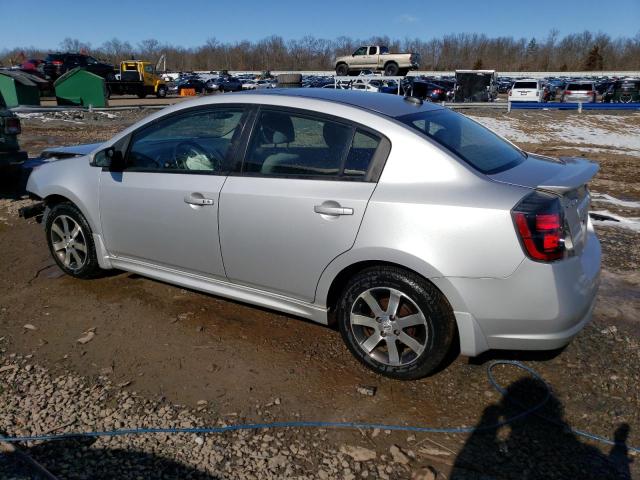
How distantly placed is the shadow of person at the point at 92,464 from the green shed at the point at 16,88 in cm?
2207

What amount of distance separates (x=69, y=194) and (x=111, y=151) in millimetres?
621

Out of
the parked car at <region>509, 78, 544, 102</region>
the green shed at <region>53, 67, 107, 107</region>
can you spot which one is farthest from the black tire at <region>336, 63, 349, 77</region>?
the green shed at <region>53, 67, 107, 107</region>

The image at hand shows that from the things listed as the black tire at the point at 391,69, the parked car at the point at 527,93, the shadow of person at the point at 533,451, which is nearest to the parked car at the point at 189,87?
the black tire at the point at 391,69

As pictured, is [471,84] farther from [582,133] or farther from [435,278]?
[435,278]

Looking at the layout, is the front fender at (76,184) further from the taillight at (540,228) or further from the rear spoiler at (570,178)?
the rear spoiler at (570,178)

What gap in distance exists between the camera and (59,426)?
2.89 meters

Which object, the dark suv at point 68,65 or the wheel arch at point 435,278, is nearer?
the wheel arch at point 435,278

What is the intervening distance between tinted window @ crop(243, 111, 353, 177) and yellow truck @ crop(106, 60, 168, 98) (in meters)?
35.2

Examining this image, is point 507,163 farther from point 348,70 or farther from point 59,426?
point 348,70

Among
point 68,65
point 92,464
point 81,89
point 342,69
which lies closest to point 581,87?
point 342,69

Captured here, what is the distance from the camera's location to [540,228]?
2.81 metres

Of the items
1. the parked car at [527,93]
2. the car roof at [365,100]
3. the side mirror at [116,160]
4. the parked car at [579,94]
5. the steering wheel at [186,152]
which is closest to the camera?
the car roof at [365,100]

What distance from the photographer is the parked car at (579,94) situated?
32031mm

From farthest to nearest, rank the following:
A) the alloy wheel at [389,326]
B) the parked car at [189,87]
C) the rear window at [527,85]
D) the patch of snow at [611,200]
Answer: the parked car at [189,87] < the rear window at [527,85] < the patch of snow at [611,200] < the alloy wheel at [389,326]
